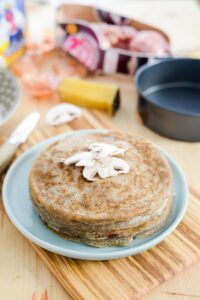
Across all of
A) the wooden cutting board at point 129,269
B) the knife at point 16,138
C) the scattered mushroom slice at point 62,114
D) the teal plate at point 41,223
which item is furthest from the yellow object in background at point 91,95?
the wooden cutting board at point 129,269

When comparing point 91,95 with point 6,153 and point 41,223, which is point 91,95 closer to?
point 6,153

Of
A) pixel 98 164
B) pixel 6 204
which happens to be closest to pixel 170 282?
pixel 98 164

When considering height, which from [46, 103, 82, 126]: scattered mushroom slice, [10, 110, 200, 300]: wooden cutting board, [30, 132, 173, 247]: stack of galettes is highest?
[30, 132, 173, 247]: stack of galettes

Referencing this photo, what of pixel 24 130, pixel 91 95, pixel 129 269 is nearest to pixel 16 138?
pixel 24 130

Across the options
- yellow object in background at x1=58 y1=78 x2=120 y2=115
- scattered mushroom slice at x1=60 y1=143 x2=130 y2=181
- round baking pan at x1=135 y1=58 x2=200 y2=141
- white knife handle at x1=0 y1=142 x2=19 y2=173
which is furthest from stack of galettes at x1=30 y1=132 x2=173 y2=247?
yellow object in background at x1=58 y1=78 x2=120 y2=115

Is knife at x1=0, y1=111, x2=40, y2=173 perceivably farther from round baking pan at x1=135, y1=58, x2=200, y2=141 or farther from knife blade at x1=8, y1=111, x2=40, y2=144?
round baking pan at x1=135, y1=58, x2=200, y2=141

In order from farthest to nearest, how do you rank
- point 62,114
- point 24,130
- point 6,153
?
point 62,114, point 24,130, point 6,153
